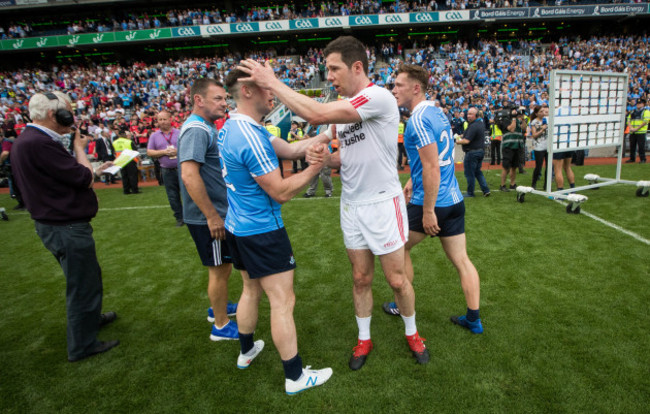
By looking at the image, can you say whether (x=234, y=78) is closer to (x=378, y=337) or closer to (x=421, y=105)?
(x=421, y=105)

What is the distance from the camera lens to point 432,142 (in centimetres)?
264

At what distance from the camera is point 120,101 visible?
78.7 ft

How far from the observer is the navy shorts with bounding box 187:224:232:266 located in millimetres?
3037

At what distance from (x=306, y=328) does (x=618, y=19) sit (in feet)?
147

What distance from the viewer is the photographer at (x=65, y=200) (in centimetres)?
263

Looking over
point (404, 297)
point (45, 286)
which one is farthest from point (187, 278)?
point (404, 297)

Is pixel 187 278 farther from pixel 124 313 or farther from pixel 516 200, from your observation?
pixel 516 200

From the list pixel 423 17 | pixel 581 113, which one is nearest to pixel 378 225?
pixel 581 113

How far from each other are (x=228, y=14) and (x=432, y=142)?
38610 mm

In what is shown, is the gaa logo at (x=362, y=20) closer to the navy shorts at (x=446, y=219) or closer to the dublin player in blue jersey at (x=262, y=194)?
the navy shorts at (x=446, y=219)

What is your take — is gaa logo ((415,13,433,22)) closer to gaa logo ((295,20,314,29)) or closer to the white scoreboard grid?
gaa logo ((295,20,314,29))

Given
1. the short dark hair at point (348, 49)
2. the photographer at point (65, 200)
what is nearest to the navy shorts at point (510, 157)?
the short dark hair at point (348, 49)

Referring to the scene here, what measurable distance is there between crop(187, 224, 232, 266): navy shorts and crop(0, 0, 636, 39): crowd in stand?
111ft

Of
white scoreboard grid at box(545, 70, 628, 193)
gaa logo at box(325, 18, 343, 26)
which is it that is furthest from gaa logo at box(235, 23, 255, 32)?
white scoreboard grid at box(545, 70, 628, 193)
